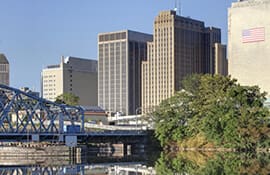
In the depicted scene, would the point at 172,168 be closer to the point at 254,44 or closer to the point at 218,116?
the point at 218,116

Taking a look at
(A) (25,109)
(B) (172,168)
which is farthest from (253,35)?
(B) (172,168)

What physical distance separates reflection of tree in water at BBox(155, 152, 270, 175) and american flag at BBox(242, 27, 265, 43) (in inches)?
3669

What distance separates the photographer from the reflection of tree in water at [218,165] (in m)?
81.1

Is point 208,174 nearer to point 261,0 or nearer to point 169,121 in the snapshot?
point 169,121

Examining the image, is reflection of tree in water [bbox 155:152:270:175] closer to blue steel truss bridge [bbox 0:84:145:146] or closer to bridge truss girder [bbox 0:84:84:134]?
blue steel truss bridge [bbox 0:84:145:146]

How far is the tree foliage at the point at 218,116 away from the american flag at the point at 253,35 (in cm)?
5560

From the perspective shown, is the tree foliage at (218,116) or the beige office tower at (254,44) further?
the beige office tower at (254,44)

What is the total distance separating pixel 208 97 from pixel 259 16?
69.0 meters

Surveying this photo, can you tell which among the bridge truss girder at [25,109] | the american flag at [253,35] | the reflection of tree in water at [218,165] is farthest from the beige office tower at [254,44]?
the reflection of tree in water at [218,165]

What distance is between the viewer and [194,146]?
428 ft

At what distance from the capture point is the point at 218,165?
294ft

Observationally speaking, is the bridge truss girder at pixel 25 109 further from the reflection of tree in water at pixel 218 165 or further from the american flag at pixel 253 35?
the american flag at pixel 253 35

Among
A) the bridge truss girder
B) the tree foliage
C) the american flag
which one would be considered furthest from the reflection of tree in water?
the american flag

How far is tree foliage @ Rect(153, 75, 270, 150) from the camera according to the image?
119625 mm
